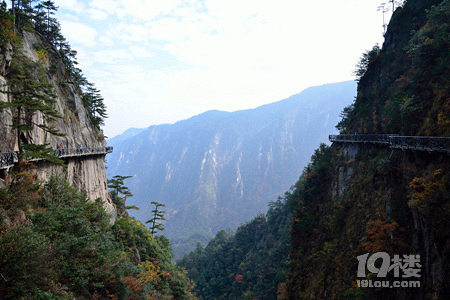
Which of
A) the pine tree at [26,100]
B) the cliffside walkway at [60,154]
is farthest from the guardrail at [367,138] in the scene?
the cliffside walkway at [60,154]

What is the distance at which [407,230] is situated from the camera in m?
13.2

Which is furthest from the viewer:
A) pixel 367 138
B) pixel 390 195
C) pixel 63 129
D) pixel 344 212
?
pixel 63 129

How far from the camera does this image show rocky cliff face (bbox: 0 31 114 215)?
1656 cm

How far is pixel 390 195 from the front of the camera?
15.4m

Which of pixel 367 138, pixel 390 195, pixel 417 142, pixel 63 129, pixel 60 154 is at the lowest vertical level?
pixel 390 195

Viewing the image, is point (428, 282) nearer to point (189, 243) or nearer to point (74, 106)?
point (74, 106)

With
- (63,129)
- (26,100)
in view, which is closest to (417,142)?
(26,100)

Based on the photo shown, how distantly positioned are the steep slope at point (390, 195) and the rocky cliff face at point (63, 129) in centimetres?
2411

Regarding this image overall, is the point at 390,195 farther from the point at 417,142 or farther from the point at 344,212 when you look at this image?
the point at 344,212

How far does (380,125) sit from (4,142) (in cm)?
3060

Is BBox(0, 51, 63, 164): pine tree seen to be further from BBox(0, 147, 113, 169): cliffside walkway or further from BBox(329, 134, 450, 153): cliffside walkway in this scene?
BBox(329, 134, 450, 153): cliffside walkway

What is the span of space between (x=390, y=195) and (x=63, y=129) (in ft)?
102

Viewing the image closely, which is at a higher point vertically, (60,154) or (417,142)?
(417,142)

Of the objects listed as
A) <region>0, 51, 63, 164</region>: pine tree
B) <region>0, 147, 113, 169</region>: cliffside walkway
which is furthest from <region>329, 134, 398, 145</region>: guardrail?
<region>0, 147, 113, 169</region>: cliffside walkway
